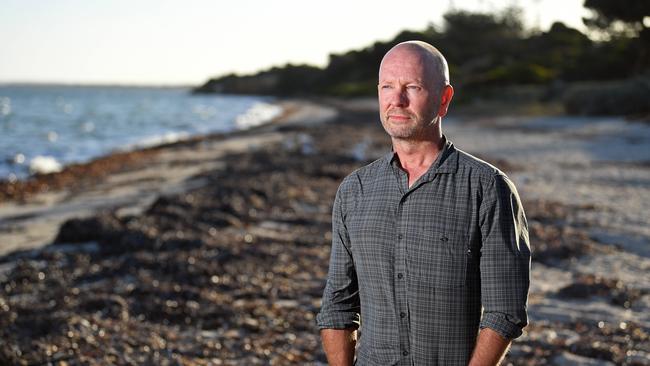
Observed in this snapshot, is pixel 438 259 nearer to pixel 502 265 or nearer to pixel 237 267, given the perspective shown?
pixel 502 265

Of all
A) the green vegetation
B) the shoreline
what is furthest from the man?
the green vegetation

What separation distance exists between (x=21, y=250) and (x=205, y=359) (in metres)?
5.23

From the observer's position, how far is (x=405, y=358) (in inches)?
100

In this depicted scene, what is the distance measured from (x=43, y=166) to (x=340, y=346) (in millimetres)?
22002

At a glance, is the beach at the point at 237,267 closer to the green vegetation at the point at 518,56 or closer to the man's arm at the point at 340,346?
the man's arm at the point at 340,346

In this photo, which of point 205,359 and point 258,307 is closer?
point 205,359

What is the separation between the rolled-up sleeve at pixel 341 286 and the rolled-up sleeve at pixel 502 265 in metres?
0.56

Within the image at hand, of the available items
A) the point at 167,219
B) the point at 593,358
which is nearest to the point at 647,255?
the point at 593,358

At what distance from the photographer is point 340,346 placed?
2.73 m

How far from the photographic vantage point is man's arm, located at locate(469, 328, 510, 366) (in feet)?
7.79

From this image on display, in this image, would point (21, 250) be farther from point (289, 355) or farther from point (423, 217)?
point (423, 217)

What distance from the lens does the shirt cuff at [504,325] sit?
236 centimetres

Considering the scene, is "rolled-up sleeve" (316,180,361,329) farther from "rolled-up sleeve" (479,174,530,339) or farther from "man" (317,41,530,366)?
"rolled-up sleeve" (479,174,530,339)

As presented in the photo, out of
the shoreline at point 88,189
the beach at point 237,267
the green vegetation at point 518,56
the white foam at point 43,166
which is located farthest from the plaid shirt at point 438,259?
the green vegetation at point 518,56
